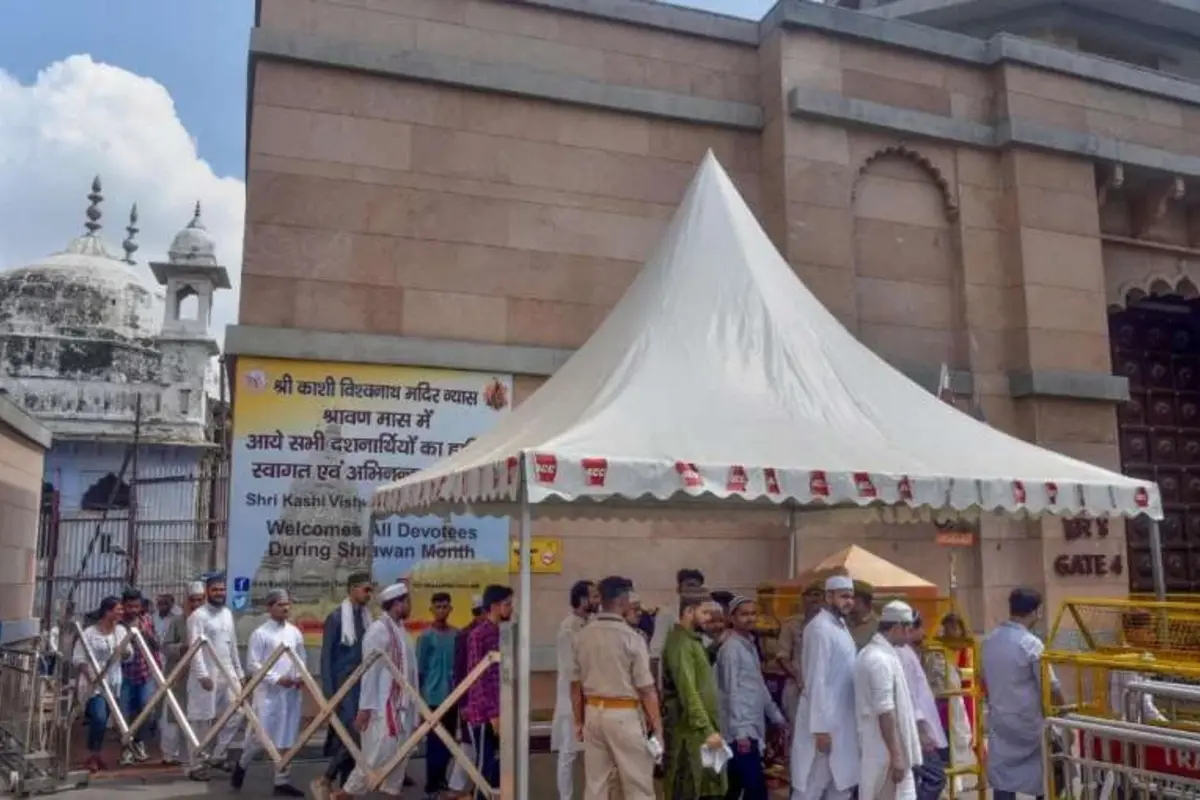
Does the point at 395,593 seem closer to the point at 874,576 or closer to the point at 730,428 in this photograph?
the point at 730,428

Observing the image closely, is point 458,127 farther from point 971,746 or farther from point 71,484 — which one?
point 71,484

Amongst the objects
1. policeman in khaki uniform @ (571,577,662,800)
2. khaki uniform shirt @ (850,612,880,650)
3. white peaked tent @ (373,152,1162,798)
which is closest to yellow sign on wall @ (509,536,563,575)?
white peaked tent @ (373,152,1162,798)

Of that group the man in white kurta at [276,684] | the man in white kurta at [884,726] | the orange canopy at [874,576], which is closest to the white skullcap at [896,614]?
the man in white kurta at [884,726]

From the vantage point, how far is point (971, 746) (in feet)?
26.7

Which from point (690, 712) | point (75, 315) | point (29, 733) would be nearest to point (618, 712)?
point (690, 712)

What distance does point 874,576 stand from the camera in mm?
9492

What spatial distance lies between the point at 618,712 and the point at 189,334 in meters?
25.6

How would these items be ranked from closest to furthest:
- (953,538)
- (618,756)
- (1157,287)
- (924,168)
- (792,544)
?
(618,756), (953,538), (792,544), (924,168), (1157,287)

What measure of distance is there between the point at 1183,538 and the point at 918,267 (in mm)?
6175

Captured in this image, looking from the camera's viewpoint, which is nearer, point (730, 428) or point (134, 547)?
point (730, 428)

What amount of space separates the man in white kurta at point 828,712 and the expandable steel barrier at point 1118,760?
1250mm

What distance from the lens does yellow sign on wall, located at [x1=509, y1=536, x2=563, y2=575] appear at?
1050 cm

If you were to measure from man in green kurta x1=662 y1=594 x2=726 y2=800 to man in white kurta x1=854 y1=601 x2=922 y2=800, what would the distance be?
895 millimetres

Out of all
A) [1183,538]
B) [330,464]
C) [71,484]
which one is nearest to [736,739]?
[330,464]
